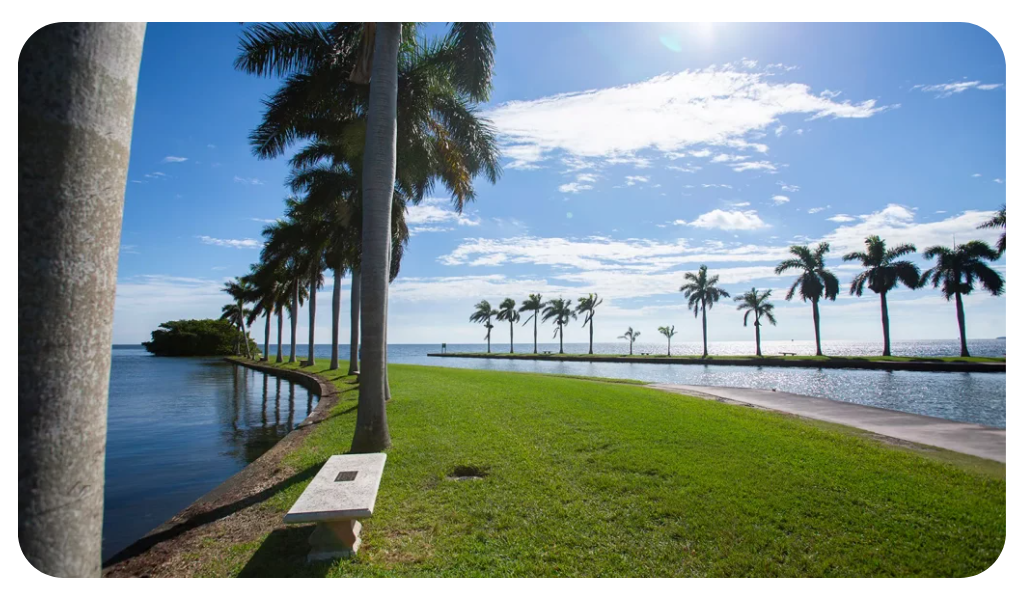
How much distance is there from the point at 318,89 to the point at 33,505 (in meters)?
11.4

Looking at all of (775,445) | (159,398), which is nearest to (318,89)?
(775,445)

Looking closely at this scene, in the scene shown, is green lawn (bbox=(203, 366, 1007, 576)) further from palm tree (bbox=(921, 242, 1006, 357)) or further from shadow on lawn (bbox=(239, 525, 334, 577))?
palm tree (bbox=(921, 242, 1006, 357))

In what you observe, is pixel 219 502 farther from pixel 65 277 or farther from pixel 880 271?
pixel 880 271

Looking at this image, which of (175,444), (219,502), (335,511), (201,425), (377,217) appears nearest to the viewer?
(335,511)

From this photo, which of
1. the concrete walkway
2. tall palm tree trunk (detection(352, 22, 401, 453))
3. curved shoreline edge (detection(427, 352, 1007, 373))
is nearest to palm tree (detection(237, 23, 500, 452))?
tall palm tree trunk (detection(352, 22, 401, 453))

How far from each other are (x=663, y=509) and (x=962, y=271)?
4089 cm

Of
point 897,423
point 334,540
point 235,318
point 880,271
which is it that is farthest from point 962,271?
point 235,318

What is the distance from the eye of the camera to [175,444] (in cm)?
978

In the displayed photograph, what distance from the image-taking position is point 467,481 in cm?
535

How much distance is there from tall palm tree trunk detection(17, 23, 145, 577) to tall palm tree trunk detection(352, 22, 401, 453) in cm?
536

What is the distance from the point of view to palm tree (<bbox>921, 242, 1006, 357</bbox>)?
2906 cm

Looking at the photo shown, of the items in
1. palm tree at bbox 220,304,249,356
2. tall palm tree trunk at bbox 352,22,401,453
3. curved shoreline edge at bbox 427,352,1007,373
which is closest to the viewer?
tall palm tree trunk at bbox 352,22,401,453
